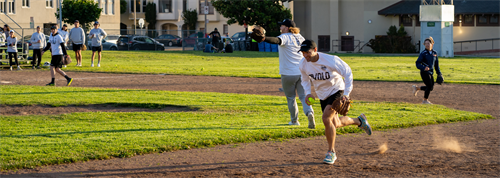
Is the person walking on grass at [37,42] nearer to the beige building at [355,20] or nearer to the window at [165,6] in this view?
the beige building at [355,20]

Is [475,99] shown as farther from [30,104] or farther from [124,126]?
[30,104]

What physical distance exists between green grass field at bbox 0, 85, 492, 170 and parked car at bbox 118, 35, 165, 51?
27.1 meters

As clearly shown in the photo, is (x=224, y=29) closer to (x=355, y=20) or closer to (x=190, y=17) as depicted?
(x=190, y=17)

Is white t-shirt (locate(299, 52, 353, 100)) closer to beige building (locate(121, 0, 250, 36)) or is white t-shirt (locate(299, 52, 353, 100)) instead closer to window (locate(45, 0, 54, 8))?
window (locate(45, 0, 54, 8))

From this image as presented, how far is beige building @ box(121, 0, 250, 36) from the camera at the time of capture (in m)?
69.1

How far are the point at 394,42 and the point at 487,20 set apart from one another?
294 inches

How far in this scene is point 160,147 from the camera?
7727mm

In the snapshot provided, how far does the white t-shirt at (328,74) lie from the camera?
6840mm

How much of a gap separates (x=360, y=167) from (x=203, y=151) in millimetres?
2292

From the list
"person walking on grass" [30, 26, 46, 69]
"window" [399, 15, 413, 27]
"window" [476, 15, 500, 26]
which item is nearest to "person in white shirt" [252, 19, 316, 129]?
"person walking on grass" [30, 26, 46, 69]

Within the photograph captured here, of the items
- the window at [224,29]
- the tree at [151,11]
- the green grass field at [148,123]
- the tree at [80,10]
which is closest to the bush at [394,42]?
the tree at [80,10]

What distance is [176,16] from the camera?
233ft

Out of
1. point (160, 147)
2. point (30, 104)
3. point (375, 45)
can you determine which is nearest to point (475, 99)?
point (160, 147)

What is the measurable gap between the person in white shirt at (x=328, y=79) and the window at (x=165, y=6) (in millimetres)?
66578
